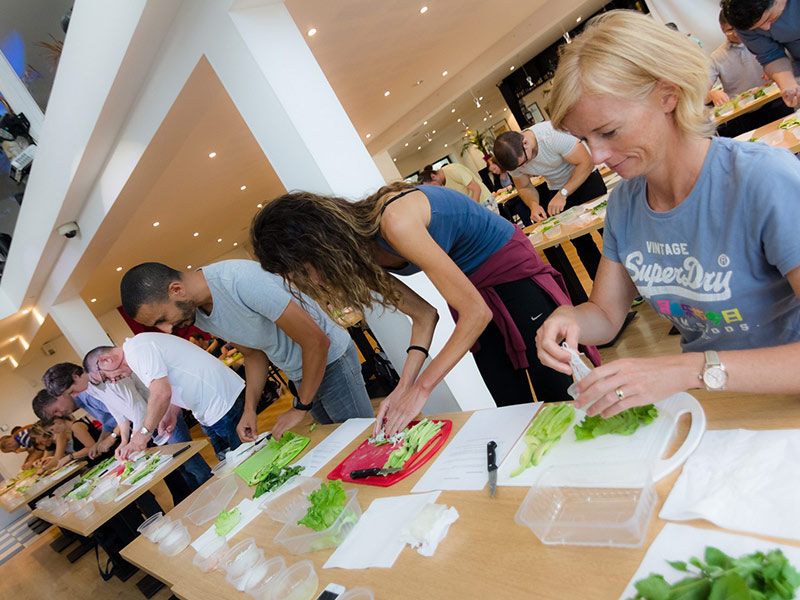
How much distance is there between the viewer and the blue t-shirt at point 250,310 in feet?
7.36

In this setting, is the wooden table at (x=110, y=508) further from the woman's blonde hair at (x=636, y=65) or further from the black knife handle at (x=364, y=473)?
the woman's blonde hair at (x=636, y=65)

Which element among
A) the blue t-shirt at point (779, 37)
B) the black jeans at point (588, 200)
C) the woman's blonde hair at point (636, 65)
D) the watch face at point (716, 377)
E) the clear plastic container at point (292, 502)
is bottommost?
the black jeans at point (588, 200)

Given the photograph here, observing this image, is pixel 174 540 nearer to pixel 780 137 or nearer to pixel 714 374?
pixel 714 374

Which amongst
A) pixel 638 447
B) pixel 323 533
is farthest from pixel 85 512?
pixel 638 447

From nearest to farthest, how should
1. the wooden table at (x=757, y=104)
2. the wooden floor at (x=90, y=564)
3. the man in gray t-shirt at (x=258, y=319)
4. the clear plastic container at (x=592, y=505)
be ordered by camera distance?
the clear plastic container at (x=592, y=505), the man in gray t-shirt at (x=258, y=319), the wooden floor at (x=90, y=564), the wooden table at (x=757, y=104)

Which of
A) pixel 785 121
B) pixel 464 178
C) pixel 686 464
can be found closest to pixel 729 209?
pixel 686 464

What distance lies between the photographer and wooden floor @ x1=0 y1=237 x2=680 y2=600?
349cm

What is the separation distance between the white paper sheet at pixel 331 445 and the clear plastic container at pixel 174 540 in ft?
1.45

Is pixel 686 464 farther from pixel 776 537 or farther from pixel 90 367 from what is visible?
pixel 90 367

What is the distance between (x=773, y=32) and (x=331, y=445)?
3144 millimetres

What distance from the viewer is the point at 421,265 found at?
143 cm

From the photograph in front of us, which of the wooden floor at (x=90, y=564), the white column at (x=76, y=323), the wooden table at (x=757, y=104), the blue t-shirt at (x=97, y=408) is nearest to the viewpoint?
the wooden floor at (x=90, y=564)

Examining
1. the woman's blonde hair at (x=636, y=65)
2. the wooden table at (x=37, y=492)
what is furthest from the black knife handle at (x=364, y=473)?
the wooden table at (x=37, y=492)

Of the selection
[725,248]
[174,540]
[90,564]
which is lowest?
[90,564]
